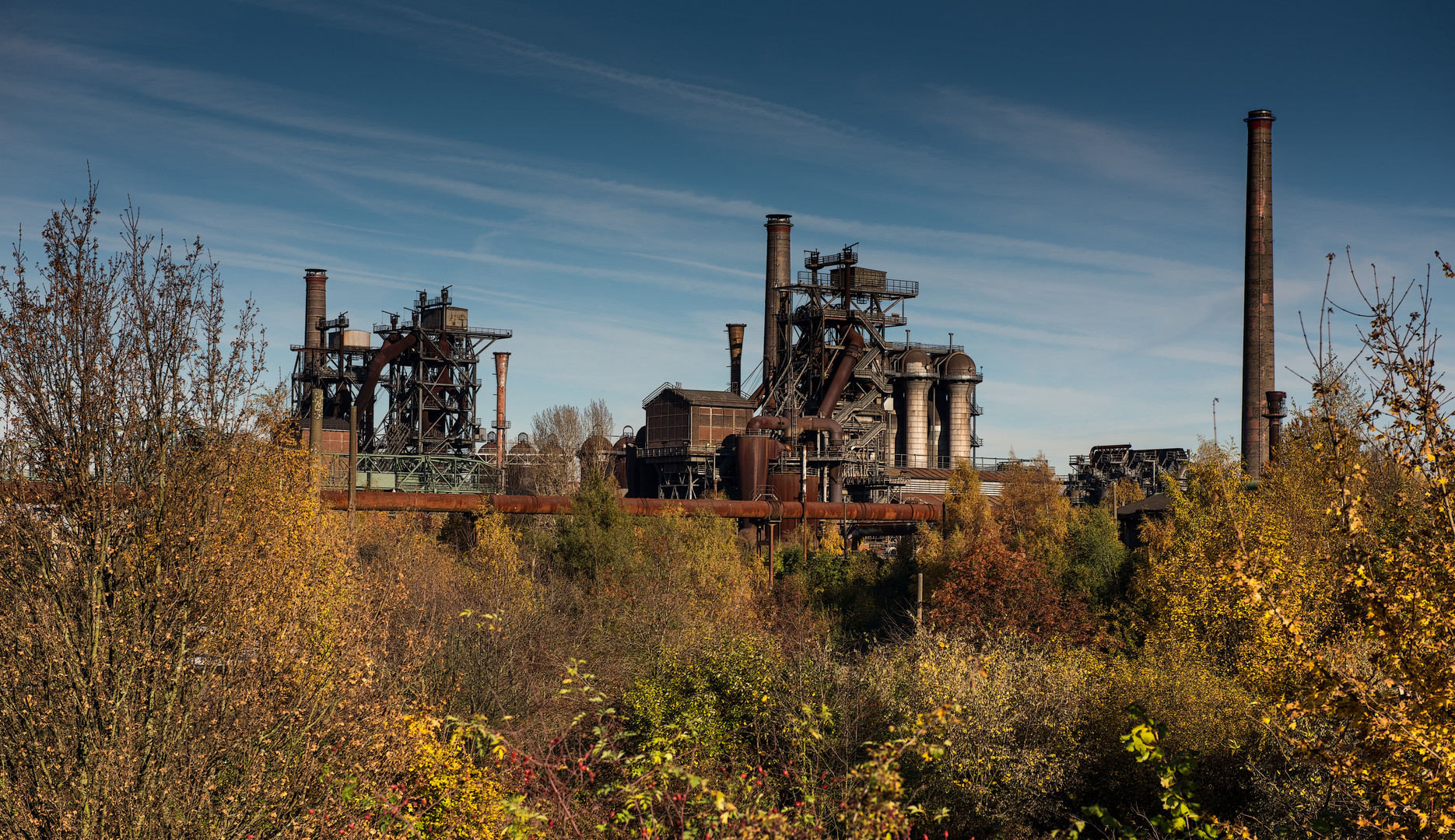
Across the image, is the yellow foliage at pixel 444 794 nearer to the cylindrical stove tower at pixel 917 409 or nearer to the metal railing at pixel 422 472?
the metal railing at pixel 422 472

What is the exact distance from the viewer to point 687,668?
15469 mm

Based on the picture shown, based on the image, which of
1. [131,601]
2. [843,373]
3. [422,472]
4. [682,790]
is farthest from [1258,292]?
[131,601]

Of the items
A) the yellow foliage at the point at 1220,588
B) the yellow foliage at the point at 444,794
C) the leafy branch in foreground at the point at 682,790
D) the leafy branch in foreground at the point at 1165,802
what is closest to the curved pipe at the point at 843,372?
the yellow foliage at the point at 1220,588

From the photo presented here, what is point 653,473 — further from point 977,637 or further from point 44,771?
point 44,771

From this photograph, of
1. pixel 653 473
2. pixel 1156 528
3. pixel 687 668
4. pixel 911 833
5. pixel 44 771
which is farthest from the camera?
pixel 653 473

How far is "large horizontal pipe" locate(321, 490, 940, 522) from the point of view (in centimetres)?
3045

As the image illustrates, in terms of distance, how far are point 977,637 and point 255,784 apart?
20656 mm

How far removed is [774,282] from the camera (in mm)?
56406

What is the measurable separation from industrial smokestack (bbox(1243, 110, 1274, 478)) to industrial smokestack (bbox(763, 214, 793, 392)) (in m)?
23.9

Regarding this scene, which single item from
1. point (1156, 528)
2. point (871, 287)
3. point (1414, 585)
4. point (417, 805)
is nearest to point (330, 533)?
point (417, 805)

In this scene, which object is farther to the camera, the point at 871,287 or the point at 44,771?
the point at 871,287

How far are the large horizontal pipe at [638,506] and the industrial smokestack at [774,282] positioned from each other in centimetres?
1656

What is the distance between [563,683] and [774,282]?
148 feet

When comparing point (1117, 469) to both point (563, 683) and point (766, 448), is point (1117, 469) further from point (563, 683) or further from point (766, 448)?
point (563, 683)
